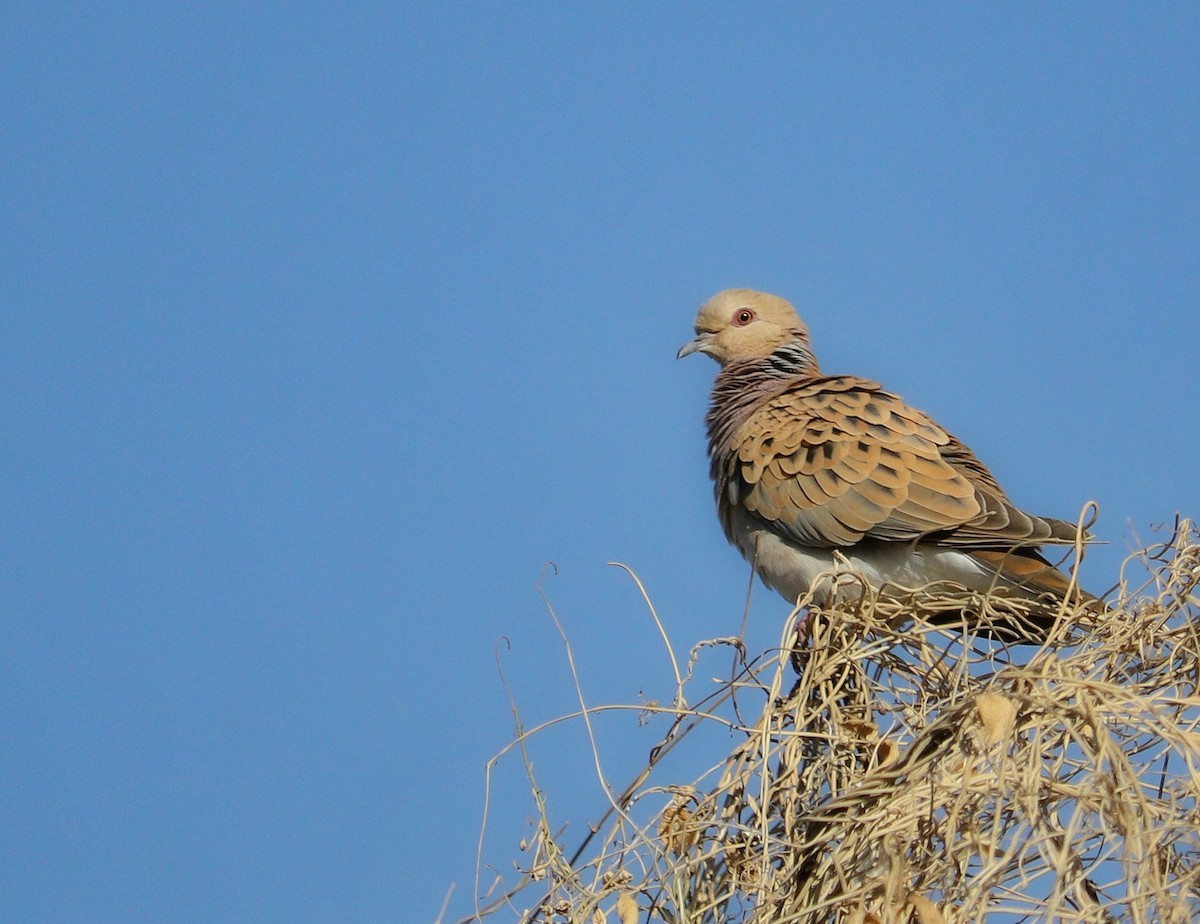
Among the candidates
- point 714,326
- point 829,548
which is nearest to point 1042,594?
point 829,548

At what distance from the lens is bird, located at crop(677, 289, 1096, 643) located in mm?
4840

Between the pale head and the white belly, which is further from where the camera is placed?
the pale head

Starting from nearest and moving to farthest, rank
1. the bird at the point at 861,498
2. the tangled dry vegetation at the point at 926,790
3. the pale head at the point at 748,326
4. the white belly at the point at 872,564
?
the tangled dry vegetation at the point at 926,790
the bird at the point at 861,498
the white belly at the point at 872,564
the pale head at the point at 748,326

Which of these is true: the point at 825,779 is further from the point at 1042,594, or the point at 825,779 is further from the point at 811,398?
the point at 811,398

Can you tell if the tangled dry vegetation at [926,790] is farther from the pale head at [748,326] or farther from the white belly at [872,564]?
the pale head at [748,326]

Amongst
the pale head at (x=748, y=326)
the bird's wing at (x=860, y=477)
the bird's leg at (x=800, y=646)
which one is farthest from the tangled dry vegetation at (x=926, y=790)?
the pale head at (x=748, y=326)

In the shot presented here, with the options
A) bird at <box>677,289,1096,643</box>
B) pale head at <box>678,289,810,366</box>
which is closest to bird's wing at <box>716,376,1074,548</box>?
bird at <box>677,289,1096,643</box>

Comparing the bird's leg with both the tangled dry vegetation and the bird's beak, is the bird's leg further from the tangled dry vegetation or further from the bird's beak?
the bird's beak

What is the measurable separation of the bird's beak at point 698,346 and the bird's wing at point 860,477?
908 mm

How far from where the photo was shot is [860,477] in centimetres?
512

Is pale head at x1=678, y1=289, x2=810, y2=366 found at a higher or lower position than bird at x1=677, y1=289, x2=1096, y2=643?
higher

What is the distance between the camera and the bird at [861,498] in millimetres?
4840

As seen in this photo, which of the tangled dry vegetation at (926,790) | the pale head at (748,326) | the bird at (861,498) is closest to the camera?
the tangled dry vegetation at (926,790)

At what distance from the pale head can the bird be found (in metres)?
0.47
